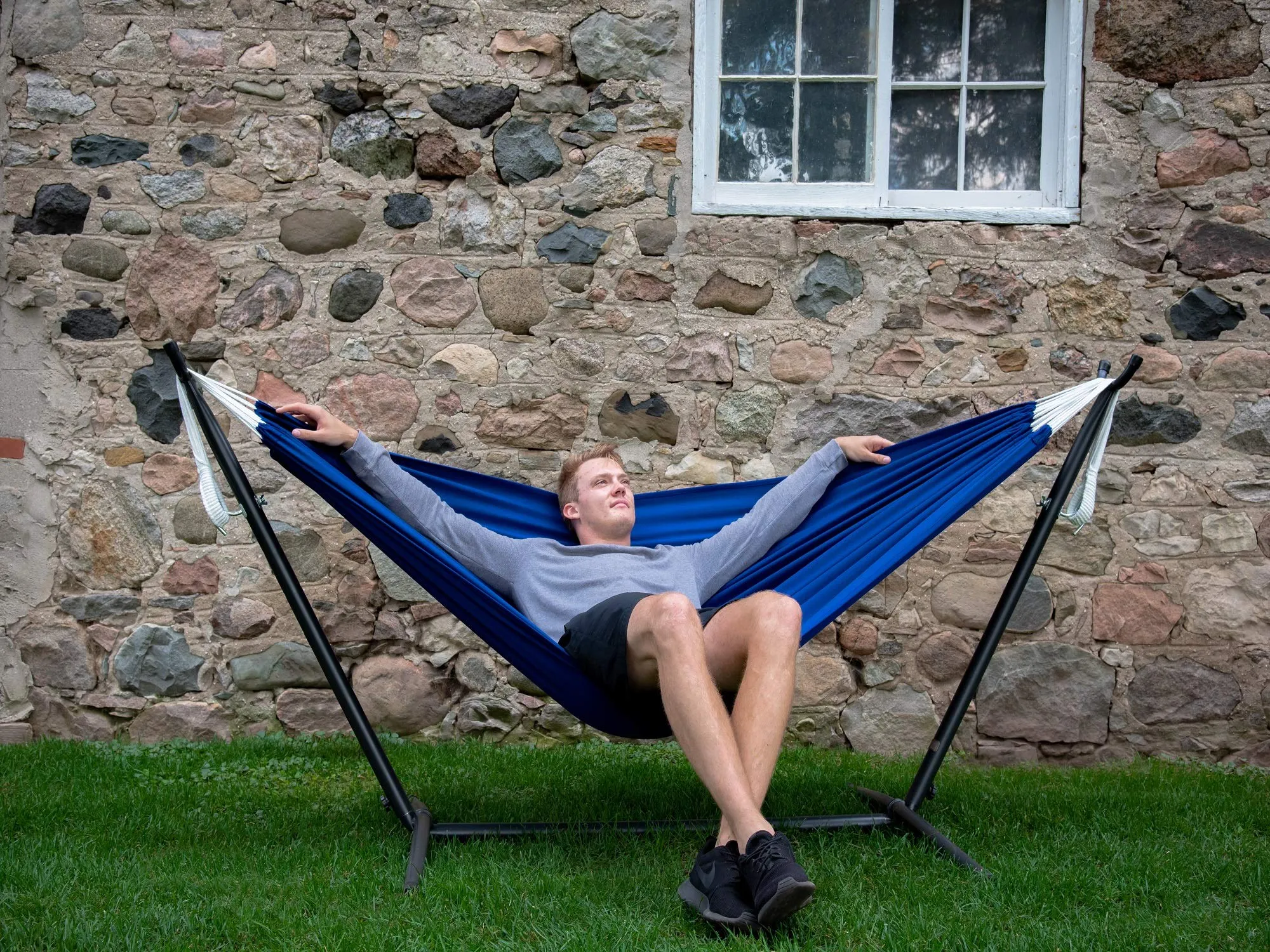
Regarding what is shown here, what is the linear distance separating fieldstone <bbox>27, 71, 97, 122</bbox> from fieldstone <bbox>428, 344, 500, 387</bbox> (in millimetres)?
1233

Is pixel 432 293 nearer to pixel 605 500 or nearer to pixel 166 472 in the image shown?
pixel 166 472

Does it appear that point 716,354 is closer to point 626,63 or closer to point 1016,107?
point 626,63

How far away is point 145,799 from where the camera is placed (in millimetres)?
2699

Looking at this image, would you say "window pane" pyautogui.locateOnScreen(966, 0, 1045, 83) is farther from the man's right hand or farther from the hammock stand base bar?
the man's right hand

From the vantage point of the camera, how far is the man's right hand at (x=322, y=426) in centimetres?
238

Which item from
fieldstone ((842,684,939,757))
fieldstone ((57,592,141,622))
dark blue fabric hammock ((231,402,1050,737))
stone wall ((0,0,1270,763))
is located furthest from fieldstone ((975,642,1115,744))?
fieldstone ((57,592,141,622))

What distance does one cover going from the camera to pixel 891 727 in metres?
3.39

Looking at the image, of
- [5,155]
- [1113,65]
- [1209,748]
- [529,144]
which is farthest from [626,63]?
[1209,748]

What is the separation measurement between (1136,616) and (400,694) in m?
2.16

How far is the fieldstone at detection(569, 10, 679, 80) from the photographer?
3418 mm

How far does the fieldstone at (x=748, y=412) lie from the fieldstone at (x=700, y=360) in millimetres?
68

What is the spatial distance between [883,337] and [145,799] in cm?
232

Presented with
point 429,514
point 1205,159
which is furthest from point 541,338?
point 1205,159

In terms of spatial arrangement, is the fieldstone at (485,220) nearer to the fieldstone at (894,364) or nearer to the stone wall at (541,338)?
the stone wall at (541,338)
